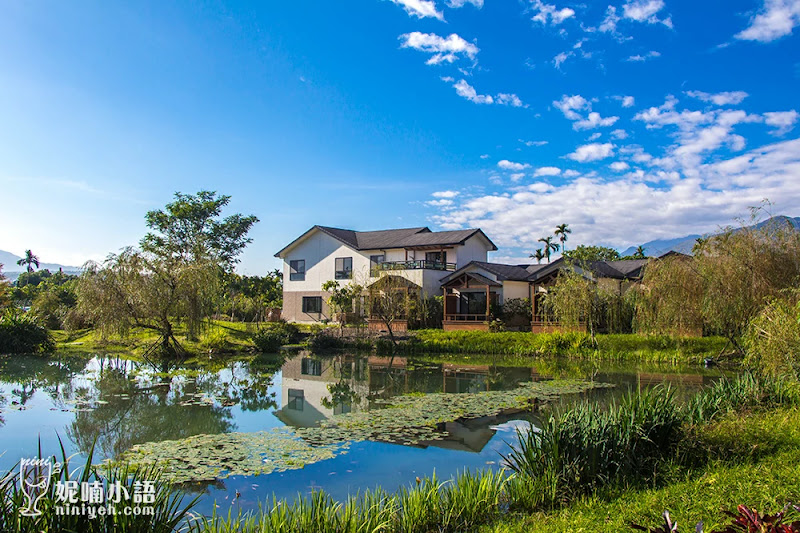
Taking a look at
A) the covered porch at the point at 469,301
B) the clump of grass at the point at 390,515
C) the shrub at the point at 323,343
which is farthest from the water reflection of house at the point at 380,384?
the covered porch at the point at 469,301

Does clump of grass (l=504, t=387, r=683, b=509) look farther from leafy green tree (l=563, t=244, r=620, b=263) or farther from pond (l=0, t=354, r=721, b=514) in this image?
leafy green tree (l=563, t=244, r=620, b=263)

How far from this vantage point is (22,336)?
24109mm

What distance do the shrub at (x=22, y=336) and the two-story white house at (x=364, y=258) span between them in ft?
54.0

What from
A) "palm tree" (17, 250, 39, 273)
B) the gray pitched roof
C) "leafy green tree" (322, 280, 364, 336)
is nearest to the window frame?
"leafy green tree" (322, 280, 364, 336)

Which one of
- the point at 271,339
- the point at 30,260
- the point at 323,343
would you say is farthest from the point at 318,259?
the point at 30,260

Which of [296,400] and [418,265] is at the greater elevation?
[418,265]

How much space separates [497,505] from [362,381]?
1233cm

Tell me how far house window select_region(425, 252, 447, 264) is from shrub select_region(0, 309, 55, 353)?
863 inches

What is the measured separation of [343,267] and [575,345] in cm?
1972

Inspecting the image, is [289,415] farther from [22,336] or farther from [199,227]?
[199,227]

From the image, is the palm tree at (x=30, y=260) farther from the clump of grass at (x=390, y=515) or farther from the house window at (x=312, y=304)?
the clump of grass at (x=390, y=515)

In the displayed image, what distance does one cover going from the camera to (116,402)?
13.7 metres

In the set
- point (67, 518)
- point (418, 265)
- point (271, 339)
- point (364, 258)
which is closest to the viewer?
point (67, 518)

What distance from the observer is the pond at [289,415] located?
815cm
